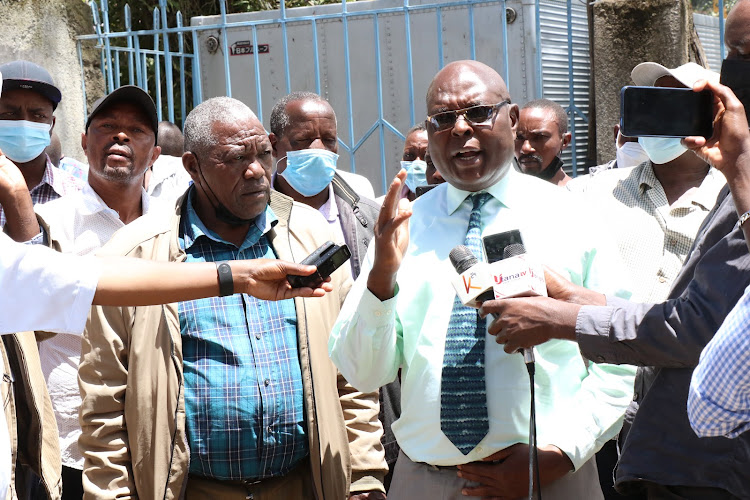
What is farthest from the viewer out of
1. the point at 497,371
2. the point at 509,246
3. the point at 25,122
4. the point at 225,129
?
the point at 25,122

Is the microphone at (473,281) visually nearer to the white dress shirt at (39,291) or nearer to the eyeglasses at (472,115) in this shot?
the eyeglasses at (472,115)

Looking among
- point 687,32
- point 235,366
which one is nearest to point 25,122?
point 235,366

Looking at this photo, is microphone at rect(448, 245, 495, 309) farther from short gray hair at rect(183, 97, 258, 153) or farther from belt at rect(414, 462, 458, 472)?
short gray hair at rect(183, 97, 258, 153)

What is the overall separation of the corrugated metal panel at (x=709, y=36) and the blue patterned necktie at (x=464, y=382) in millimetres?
8632

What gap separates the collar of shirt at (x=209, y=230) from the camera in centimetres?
343

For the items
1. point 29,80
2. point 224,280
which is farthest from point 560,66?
point 224,280

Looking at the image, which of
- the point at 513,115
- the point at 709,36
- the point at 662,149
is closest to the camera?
the point at 513,115

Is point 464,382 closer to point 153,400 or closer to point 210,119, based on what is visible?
point 153,400

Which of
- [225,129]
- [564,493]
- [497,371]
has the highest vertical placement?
[225,129]

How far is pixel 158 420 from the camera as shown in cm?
312

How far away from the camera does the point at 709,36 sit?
35.9 feet

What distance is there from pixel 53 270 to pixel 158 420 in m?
1.06

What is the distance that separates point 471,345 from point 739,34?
4.03ft

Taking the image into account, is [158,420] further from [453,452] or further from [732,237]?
[732,237]
